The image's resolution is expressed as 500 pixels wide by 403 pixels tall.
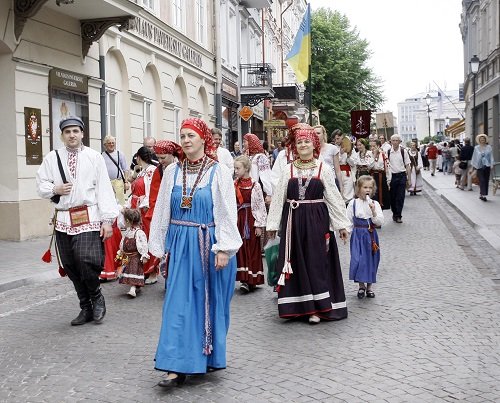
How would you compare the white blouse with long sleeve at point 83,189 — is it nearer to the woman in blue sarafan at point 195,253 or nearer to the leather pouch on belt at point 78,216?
the leather pouch on belt at point 78,216

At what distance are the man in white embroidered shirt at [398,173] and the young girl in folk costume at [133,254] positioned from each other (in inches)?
337

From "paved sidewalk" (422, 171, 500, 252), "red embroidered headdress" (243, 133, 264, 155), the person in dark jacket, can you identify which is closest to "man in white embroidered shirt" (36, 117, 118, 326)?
"red embroidered headdress" (243, 133, 264, 155)

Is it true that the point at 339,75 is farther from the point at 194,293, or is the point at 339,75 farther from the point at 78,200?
the point at 194,293

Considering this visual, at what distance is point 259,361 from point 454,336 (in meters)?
1.73

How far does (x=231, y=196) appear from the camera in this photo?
5020 mm

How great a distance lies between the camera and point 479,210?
56.9 feet

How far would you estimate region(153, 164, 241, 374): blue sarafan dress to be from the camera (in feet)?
15.6

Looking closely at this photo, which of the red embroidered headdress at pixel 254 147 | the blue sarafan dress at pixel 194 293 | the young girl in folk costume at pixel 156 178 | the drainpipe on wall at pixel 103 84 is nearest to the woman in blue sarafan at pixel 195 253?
the blue sarafan dress at pixel 194 293

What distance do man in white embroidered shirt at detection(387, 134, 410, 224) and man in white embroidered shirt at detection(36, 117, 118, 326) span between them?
1009 cm

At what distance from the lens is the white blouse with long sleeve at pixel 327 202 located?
22.4 feet

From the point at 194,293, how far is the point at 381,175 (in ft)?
38.0

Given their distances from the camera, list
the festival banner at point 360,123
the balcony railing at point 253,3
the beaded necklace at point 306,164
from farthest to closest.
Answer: the balcony railing at point 253,3
the festival banner at point 360,123
the beaded necklace at point 306,164

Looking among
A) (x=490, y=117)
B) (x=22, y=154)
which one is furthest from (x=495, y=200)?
(x=22, y=154)

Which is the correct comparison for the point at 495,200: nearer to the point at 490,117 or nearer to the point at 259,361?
the point at 490,117
